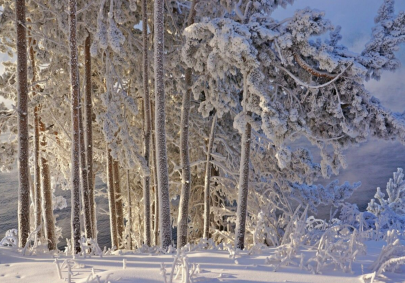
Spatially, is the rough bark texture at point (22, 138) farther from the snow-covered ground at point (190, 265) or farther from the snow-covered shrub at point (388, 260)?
the snow-covered shrub at point (388, 260)

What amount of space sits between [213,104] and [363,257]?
15.7 feet

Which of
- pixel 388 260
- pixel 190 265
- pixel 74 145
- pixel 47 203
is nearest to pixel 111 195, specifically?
pixel 47 203

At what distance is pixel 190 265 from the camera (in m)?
3.36

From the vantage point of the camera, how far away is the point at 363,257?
4.00m

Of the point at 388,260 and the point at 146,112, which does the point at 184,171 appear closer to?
the point at 146,112

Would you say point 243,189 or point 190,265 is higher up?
point 243,189

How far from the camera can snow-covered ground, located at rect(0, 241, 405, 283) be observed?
10.5 feet

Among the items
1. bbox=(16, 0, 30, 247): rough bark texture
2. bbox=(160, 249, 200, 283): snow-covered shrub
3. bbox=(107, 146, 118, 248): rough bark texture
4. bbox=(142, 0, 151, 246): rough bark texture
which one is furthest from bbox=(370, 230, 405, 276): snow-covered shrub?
bbox=(107, 146, 118, 248): rough bark texture

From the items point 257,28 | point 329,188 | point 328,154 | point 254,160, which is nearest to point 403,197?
point 329,188

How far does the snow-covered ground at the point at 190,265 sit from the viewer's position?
3.21m

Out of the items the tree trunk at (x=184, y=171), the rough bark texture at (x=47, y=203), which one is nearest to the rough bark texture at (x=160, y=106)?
the tree trunk at (x=184, y=171)

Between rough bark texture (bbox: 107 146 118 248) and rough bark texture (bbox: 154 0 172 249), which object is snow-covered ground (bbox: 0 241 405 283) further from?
rough bark texture (bbox: 107 146 118 248)

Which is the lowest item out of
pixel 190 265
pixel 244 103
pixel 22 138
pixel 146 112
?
pixel 190 265

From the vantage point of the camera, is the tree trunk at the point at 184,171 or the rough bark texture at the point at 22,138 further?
the tree trunk at the point at 184,171
